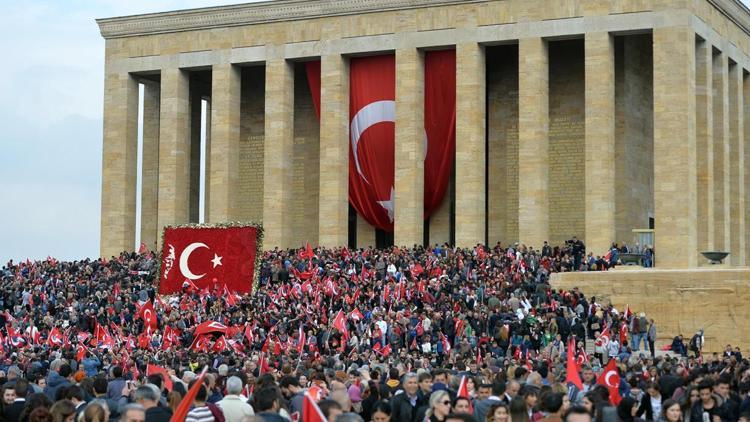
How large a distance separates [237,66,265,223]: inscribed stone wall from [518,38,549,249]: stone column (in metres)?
13.0

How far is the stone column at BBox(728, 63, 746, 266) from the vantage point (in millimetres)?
52094

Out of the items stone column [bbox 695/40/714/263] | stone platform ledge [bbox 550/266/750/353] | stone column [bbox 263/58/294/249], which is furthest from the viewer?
stone column [bbox 263/58/294/249]

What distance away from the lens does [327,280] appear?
129ft

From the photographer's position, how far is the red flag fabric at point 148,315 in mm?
36781

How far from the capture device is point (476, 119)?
48531mm

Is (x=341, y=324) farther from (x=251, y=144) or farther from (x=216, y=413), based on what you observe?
(x=251, y=144)

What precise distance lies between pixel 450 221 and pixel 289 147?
6.91m

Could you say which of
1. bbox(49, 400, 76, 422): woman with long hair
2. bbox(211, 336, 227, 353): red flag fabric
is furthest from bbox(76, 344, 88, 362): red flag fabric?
bbox(49, 400, 76, 422): woman with long hair

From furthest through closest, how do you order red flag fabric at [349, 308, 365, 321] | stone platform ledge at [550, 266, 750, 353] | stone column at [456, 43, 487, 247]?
stone column at [456, 43, 487, 247] → stone platform ledge at [550, 266, 750, 353] → red flag fabric at [349, 308, 365, 321]

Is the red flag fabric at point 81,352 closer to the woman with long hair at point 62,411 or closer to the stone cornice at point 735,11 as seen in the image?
the woman with long hair at point 62,411

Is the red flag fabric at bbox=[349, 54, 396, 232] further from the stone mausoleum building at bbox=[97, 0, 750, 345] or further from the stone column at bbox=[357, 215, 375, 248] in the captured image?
the stone column at bbox=[357, 215, 375, 248]

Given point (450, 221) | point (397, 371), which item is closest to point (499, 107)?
point (450, 221)

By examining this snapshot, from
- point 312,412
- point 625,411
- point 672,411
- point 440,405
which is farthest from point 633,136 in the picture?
point 312,412

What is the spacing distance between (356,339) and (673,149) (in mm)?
16802
